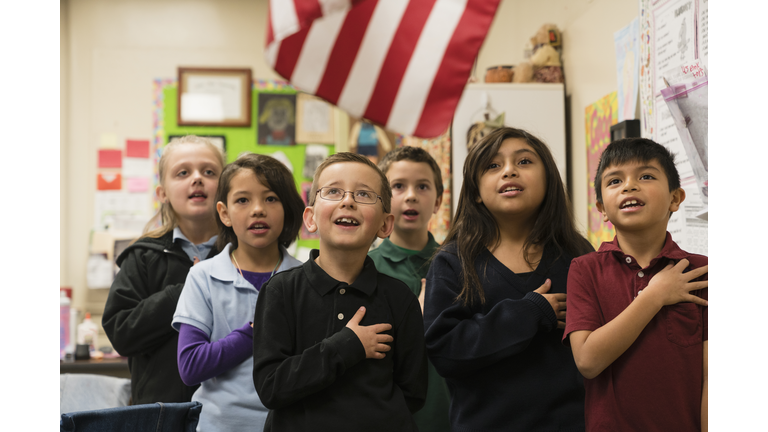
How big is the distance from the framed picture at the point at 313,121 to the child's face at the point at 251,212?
2.63 m

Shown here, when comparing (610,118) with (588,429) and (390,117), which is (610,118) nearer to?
(390,117)

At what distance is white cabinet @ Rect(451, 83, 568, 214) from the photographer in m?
2.79

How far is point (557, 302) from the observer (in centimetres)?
117

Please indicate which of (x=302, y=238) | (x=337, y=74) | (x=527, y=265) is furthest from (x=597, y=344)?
(x=302, y=238)

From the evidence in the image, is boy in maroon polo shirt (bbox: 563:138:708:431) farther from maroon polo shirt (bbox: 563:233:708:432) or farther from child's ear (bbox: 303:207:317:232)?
child's ear (bbox: 303:207:317:232)

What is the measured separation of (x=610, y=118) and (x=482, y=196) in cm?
127

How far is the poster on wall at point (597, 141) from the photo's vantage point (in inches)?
90.9

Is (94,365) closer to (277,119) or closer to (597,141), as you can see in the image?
(277,119)

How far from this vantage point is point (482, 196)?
4.30 feet

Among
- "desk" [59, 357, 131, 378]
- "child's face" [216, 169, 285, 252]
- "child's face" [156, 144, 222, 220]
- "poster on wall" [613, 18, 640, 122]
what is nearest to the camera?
"child's face" [216, 169, 285, 252]

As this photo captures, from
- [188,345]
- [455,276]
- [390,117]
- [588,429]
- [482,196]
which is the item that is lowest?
[588,429]

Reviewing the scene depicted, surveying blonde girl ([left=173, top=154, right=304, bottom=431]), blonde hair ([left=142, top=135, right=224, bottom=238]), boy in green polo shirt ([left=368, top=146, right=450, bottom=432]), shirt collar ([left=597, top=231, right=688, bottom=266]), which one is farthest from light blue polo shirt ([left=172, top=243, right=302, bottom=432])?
shirt collar ([left=597, top=231, right=688, bottom=266])

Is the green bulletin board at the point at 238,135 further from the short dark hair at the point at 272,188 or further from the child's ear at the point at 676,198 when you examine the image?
the child's ear at the point at 676,198

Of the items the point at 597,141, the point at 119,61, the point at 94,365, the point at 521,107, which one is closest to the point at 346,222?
the point at 597,141
